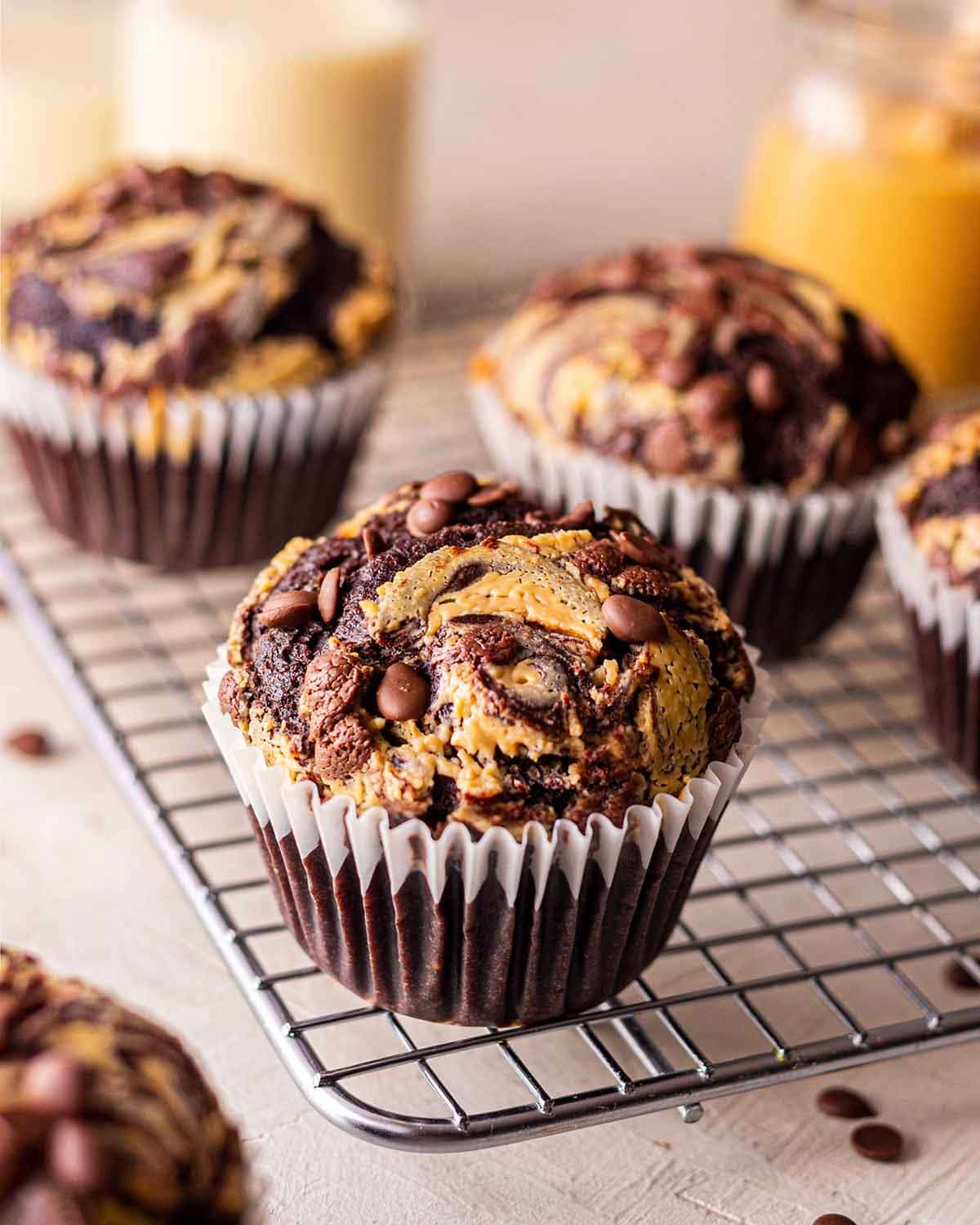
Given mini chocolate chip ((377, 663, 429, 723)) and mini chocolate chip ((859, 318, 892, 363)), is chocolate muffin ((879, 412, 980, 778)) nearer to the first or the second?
mini chocolate chip ((859, 318, 892, 363))

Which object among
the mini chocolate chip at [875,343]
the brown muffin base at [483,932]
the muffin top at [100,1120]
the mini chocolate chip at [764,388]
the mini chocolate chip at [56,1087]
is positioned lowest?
the brown muffin base at [483,932]

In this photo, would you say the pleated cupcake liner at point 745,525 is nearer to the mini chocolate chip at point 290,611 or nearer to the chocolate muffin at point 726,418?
the chocolate muffin at point 726,418

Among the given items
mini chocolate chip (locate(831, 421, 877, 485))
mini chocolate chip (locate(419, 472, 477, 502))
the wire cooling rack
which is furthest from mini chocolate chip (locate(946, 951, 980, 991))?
mini chocolate chip (locate(419, 472, 477, 502))

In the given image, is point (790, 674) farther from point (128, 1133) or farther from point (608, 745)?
point (128, 1133)

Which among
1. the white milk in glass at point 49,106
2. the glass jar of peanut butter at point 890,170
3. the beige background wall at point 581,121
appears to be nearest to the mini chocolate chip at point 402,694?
the glass jar of peanut butter at point 890,170

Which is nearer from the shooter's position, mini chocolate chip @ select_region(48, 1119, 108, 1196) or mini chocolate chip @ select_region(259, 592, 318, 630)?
mini chocolate chip @ select_region(48, 1119, 108, 1196)

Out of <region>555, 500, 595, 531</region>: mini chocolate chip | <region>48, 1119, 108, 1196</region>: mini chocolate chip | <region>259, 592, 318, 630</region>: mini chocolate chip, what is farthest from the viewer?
<region>555, 500, 595, 531</region>: mini chocolate chip

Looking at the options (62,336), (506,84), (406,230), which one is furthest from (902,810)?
(506,84)
